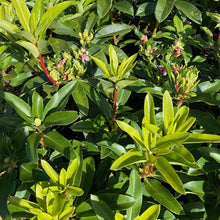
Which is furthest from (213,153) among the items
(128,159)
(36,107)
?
(36,107)

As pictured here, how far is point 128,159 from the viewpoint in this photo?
1093mm

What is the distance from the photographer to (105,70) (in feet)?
4.13

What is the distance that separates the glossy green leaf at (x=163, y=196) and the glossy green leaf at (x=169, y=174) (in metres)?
0.18

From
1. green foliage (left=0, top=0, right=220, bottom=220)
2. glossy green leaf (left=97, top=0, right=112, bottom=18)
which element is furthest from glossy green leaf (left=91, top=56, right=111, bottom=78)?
glossy green leaf (left=97, top=0, right=112, bottom=18)

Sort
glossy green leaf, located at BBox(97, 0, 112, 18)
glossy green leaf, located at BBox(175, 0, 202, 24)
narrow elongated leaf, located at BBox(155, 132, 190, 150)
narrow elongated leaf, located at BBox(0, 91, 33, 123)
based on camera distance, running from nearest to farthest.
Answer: narrow elongated leaf, located at BBox(155, 132, 190, 150), narrow elongated leaf, located at BBox(0, 91, 33, 123), glossy green leaf, located at BBox(97, 0, 112, 18), glossy green leaf, located at BBox(175, 0, 202, 24)

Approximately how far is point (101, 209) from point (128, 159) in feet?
0.74

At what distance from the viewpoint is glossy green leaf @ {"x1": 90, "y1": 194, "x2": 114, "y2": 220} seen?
1.09m

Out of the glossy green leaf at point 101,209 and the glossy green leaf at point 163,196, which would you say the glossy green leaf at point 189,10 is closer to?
the glossy green leaf at point 163,196

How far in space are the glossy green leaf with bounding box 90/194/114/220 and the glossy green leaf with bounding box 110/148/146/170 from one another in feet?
0.56

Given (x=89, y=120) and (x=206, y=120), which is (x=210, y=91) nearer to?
(x=206, y=120)

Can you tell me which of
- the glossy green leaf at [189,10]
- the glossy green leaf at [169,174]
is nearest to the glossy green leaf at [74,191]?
the glossy green leaf at [169,174]

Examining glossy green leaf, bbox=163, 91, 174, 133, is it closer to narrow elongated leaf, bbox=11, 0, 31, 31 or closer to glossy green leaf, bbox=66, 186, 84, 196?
glossy green leaf, bbox=66, 186, 84, 196

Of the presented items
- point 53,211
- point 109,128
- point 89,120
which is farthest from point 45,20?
point 53,211

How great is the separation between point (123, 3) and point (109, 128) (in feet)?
3.04
